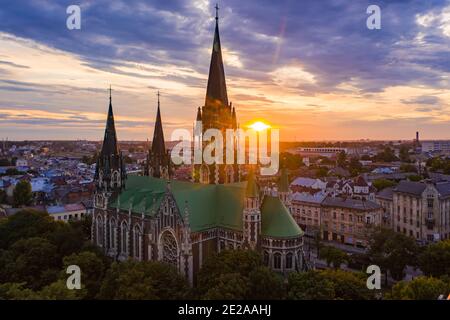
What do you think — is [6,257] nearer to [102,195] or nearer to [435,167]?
[102,195]

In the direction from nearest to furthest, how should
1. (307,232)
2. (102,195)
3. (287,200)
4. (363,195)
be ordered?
(287,200), (102,195), (307,232), (363,195)

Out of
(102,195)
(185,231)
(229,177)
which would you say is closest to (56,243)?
(102,195)

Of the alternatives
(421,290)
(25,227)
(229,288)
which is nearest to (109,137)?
(25,227)

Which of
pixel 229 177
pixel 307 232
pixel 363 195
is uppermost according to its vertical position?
pixel 229 177

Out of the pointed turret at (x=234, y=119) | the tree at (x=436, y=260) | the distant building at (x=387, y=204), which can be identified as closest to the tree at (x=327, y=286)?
the tree at (x=436, y=260)

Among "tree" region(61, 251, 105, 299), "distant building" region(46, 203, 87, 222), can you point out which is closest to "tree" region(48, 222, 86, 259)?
"tree" region(61, 251, 105, 299)
